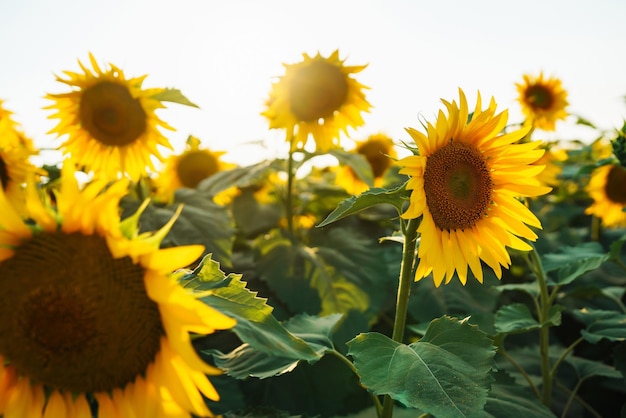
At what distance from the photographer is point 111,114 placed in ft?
7.93

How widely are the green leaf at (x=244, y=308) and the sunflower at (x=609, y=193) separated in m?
2.57

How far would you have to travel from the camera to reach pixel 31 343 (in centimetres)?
90

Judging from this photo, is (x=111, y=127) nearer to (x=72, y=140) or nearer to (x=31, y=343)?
(x=72, y=140)

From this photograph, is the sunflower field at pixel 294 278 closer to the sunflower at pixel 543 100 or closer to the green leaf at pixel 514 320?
the green leaf at pixel 514 320

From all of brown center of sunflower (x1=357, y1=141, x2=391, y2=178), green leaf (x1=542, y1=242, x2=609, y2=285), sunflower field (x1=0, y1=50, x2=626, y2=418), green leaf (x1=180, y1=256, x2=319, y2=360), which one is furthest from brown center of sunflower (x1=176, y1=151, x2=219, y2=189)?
green leaf (x1=180, y1=256, x2=319, y2=360)

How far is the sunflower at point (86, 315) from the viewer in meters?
0.88

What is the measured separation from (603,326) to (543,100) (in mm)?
2675

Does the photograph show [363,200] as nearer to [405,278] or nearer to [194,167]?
[405,278]

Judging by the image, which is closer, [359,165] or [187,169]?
[359,165]

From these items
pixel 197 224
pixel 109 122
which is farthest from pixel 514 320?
pixel 109 122

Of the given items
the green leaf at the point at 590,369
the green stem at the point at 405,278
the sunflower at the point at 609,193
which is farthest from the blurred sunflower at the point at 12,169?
the sunflower at the point at 609,193

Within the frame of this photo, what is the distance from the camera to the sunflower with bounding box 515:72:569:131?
13.4ft

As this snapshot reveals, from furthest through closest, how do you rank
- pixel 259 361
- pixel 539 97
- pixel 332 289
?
pixel 539 97
pixel 332 289
pixel 259 361

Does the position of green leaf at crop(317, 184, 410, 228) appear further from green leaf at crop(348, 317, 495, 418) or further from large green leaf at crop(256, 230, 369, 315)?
large green leaf at crop(256, 230, 369, 315)
